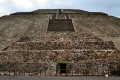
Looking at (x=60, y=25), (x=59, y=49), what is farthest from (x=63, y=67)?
(x=60, y=25)

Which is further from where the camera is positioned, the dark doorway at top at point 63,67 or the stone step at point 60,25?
the stone step at point 60,25

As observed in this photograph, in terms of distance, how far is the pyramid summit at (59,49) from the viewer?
3422cm

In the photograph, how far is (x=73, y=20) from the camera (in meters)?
52.3

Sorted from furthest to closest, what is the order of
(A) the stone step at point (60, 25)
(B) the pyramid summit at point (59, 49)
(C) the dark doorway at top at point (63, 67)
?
(A) the stone step at point (60, 25)
(C) the dark doorway at top at point (63, 67)
(B) the pyramid summit at point (59, 49)

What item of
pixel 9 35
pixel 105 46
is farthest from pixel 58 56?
pixel 9 35

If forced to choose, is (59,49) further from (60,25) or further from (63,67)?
(60,25)

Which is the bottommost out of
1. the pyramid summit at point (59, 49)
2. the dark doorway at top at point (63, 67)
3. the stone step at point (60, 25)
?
the dark doorway at top at point (63, 67)

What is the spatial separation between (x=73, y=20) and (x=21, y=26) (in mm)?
7279

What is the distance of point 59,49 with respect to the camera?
37.7 metres

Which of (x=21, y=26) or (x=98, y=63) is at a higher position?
(x=21, y=26)

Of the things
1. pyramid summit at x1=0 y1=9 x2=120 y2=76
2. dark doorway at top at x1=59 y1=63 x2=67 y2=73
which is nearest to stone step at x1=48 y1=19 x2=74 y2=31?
pyramid summit at x1=0 y1=9 x2=120 y2=76

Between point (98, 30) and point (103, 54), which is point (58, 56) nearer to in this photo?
point (103, 54)

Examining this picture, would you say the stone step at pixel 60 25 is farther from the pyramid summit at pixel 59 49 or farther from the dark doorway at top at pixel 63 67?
the dark doorway at top at pixel 63 67

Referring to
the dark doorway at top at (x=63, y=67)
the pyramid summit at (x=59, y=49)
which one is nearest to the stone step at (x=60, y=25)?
the pyramid summit at (x=59, y=49)
